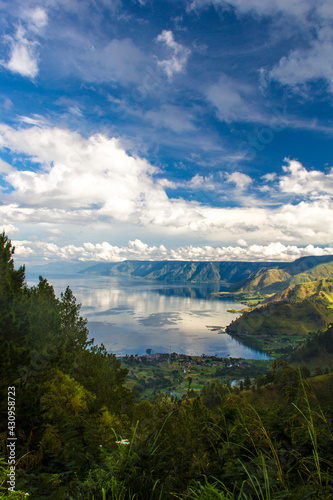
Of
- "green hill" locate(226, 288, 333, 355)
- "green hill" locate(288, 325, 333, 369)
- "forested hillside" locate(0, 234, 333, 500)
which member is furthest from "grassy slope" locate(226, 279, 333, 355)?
"forested hillside" locate(0, 234, 333, 500)

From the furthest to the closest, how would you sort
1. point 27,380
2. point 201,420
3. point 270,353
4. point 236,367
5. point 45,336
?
point 270,353
point 236,367
point 45,336
point 27,380
point 201,420

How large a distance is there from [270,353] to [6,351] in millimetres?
144424

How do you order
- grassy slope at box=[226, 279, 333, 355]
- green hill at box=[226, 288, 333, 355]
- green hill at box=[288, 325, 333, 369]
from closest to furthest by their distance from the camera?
green hill at box=[288, 325, 333, 369], green hill at box=[226, 288, 333, 355], grassy slope at box=[226, 279, 333, 355]

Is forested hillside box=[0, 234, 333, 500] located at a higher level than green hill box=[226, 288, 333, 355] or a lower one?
higher

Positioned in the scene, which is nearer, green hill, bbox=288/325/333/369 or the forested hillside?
the forested hillside

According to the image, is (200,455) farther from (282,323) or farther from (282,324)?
(282,323)

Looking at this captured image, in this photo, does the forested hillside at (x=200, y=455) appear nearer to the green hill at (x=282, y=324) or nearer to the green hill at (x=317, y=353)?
the green hill at (x=317, y=353)

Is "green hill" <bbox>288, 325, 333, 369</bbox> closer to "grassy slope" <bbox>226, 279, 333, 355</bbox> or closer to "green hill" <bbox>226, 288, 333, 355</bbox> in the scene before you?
"green hill" <bbox>226, 288, 333, 355</bbox>

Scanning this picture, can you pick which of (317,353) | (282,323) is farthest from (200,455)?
(282,323)

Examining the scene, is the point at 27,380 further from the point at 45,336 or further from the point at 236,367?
the point at 236,367

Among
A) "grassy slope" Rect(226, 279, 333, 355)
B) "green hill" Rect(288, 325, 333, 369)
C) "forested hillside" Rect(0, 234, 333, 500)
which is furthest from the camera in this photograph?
"grassy slope" Rect(226, 279, 333, 355)

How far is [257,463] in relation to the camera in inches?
83.4

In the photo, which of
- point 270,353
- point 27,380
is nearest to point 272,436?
point 27,380

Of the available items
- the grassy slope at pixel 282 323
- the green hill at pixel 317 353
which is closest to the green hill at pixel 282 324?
the grassy slope at pixel 282 323
